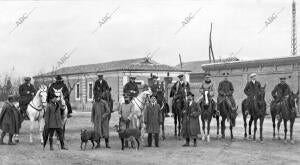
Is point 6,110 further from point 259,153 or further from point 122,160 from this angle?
point 259,153

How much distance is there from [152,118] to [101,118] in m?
1.59

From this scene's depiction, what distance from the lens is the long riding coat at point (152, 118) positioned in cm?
1395

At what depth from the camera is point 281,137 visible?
55.5ft

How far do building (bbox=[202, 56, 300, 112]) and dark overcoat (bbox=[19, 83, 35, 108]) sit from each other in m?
15.7

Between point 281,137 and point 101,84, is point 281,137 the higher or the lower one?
the lower one

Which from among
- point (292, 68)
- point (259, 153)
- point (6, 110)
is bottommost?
point (259, 153)

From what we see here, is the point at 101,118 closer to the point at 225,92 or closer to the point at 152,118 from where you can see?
the point at 152,118

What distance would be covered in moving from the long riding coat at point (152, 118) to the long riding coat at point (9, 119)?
431 centimetres

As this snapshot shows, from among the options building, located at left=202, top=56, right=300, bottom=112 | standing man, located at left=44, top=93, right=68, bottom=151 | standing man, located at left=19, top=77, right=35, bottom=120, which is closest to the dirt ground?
standing man, located at left=44, top=93, right=68, bottom=151

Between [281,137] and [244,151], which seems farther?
[281,137]

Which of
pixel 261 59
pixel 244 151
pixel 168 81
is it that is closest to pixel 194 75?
pixel 168 81

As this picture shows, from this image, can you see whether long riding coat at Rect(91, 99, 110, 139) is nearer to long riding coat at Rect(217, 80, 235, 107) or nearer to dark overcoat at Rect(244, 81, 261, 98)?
long riding coat at Rect(217, 80, 235, 107)

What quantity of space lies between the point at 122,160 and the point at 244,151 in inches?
148

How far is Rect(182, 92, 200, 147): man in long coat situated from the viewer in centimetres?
1385
